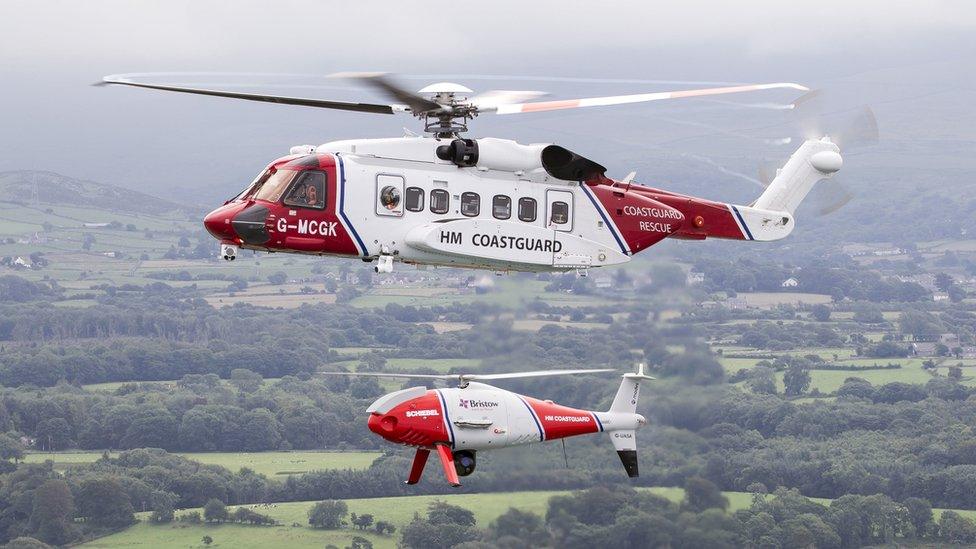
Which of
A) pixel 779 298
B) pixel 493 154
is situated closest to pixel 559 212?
A: pixel 493 154

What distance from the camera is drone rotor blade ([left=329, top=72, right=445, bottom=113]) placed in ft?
91.1

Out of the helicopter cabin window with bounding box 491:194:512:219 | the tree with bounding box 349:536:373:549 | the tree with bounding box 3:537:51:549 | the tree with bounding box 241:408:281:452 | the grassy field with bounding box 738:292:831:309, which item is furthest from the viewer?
the grassy field with bounding box 738:292:831:309

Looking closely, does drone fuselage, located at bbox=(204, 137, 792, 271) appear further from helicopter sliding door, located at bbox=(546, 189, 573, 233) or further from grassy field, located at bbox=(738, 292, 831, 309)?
grassy field, located at bbox=(738, 292, 831, 309)

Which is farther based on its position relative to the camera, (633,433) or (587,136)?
(587,136)

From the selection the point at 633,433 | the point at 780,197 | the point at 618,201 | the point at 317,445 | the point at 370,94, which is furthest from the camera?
the point at 317,445

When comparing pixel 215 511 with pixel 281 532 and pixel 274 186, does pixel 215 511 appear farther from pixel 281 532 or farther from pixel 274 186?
pixel 274 186

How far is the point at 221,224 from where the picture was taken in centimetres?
3045

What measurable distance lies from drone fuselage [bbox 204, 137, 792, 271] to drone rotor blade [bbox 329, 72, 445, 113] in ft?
1.97

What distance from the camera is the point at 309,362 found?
160 metres

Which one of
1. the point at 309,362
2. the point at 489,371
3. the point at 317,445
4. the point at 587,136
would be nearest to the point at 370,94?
the point at 489,371

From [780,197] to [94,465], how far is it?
97.1m

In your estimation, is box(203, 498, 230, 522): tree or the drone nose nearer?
the drone nose

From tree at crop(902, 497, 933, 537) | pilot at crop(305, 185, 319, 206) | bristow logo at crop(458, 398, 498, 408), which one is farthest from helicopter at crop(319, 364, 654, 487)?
tree at crop(902, 497, 933, 537)

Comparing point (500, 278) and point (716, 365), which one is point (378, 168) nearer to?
point (500, 278)
